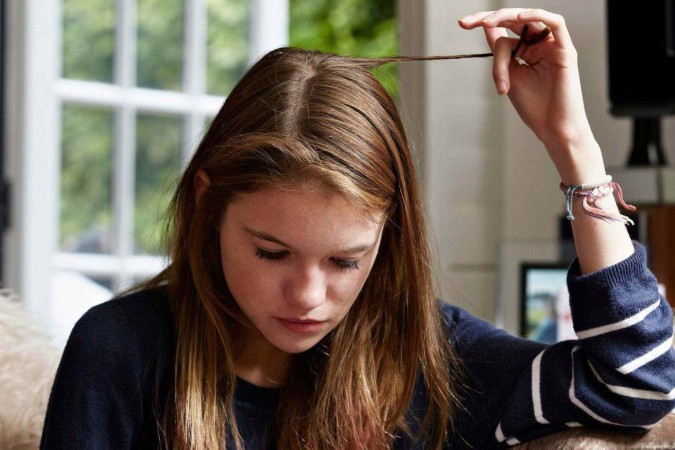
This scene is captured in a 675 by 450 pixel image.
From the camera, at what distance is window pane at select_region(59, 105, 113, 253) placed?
7.88ft

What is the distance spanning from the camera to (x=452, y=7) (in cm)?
270

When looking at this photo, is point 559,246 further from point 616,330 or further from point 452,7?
point 616,330

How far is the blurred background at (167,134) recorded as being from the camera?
231cm

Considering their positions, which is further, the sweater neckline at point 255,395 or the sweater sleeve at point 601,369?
the sweater neckline at point 255,395

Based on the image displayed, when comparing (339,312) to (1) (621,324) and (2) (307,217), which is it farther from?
(1) (621,324)

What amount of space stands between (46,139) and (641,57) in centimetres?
142

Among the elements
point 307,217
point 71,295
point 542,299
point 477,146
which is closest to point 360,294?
point 307,217

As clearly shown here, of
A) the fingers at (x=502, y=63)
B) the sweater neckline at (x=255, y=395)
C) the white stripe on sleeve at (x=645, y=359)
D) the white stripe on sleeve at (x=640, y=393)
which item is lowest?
the sweater neckline at (x=255, y=395)

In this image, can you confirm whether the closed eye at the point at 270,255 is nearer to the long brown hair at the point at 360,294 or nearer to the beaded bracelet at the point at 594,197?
the long brown hair at the point at 360,294

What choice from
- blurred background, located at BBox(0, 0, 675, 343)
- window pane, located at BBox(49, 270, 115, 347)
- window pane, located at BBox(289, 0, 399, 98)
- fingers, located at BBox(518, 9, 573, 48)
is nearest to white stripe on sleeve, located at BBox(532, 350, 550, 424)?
fingers, located at BBox(518, 9, 573, 48)

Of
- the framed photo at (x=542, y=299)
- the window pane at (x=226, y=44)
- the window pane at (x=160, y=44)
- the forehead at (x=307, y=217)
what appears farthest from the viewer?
the window pane at (x=226, y=44)

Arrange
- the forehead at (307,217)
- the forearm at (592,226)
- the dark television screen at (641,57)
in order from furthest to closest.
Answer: the dark television screen at (641,57), the forearm at (592,226), the forehead at (307,217)

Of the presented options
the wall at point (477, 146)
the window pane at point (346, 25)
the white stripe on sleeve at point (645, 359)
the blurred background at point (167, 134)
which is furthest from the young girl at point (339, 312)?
the window pane at point (346, 25)

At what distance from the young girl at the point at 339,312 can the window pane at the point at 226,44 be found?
1.50 m
